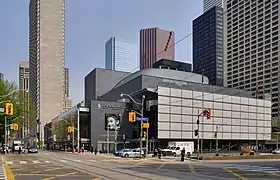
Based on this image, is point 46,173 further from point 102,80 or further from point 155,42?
point 102,80

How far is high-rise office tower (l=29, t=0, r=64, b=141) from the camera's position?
575ft

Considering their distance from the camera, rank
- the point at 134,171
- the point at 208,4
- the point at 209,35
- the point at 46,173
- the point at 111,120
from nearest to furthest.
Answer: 1. the point at 46,173
2. the point at 134,171
3. the point at 209,35
4. the point at 208,4
5. the point at 111,120

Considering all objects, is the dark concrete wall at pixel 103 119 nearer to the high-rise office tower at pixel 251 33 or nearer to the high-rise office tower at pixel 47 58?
the high-rise office tower at pixel 47 58

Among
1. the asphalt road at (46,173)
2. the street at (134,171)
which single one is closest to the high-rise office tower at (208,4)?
the street at (134,171)

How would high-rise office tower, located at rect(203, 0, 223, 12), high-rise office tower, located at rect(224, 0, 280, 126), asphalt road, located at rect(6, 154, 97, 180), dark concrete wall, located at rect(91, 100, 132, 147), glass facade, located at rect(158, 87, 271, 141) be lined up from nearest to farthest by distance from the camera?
asphalt road, located at rect(6, 154, 97, 180)
high-rise office tower, located at rect(224, 0, 280, 126)
high-rise office tower, located at rect(203, 0, 223, 12)
glass facade, located at rect(158, 87, 271, 141)
dark concrete wall, located at rect(91, 100, 132, 147)

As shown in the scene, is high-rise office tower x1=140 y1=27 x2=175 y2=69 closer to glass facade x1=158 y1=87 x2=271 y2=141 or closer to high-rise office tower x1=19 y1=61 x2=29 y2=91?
glass facade x1=158 y1=87 x2=271 y2=141

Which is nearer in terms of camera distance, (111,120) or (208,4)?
(208,4)

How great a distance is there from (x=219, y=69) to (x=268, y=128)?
91.7 meters

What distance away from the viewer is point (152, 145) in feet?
347

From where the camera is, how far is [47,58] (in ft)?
577

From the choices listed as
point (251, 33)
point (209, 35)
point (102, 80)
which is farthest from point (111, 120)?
point (251, 33)

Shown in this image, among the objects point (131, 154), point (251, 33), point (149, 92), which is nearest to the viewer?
point (251, 33)

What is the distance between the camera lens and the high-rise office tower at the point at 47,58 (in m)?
175

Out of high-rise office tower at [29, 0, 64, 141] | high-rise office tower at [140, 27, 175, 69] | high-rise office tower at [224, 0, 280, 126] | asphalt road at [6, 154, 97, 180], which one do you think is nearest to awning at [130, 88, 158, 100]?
high-rise office tower at [140, 27, 175, 69]
